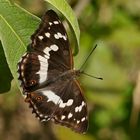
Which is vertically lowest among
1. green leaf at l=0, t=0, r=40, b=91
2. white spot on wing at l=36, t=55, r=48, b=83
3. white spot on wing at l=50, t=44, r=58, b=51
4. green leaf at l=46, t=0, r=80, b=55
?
white spot on wing at l=36, t=55, r=48, b=83

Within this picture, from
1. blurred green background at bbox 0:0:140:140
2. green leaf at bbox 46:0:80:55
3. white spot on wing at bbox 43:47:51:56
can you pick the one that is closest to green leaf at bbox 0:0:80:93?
green leaf at bbox 46:0:80:55

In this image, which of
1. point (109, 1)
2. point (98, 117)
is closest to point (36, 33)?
point (109, 1)

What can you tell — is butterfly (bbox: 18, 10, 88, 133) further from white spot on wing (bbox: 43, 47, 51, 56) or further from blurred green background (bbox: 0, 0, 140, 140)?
blurred green background (bbox: 0, 0, 140, 140)

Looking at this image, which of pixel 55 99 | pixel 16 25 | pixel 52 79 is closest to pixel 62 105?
pixel 55 99

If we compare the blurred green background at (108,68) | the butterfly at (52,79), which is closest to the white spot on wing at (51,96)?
the butterfly at (52,79)

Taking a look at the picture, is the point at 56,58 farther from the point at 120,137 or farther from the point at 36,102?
the point at 120,137

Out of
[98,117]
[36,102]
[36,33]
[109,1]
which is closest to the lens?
[36,33]
